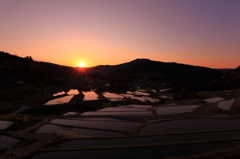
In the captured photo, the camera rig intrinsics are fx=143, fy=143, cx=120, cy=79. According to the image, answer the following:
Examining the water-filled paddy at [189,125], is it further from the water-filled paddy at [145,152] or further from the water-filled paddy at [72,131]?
the water-filled paddy at [72,131]

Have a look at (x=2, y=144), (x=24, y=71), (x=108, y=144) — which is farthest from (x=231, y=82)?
(x=24, y=71)

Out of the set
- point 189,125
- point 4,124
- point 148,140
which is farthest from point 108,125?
point 4,124

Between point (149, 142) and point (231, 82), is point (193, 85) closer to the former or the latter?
point (231, 82)

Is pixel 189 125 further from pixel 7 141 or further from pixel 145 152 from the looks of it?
pixel 7 141

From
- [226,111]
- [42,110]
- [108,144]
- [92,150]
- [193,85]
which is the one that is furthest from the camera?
[193,85]

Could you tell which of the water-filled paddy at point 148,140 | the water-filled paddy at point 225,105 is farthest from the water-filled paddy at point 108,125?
the water-filled paddy at point 225,105

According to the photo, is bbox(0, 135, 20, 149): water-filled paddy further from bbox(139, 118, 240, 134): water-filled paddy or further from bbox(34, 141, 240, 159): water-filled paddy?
bbox(139, 118, 240, 134): water-filled paddy

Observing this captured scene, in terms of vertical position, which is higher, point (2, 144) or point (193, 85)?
point (193, 85)

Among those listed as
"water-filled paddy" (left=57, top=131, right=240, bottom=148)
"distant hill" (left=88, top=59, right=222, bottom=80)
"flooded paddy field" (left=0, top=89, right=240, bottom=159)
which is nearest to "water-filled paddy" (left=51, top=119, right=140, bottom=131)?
"flooded paddy field" (left=0, top=89, right=240, bottom=159)
